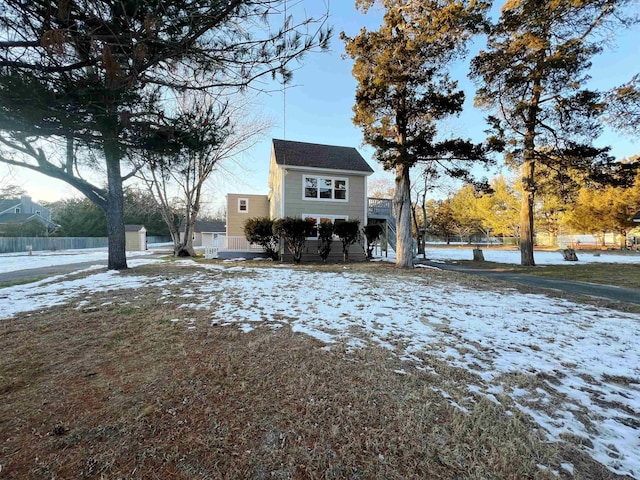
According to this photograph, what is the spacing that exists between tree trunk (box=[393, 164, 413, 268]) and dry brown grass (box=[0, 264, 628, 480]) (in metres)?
8.15

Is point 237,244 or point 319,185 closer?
point 319,185

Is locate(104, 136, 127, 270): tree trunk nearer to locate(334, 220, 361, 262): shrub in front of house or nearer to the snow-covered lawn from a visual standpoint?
the snow-covered lawn

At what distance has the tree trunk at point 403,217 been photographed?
34.8 ft

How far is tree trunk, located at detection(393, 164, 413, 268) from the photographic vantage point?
10.6 metres

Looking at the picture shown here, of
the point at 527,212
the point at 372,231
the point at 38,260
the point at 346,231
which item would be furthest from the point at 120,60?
the point at 38,260

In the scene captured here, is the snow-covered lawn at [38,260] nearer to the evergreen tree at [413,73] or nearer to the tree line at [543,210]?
the evergreen tree at [413,73]

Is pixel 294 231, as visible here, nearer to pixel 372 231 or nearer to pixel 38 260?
pixel 372 231

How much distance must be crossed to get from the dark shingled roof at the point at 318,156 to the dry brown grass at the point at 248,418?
1202 centimetres

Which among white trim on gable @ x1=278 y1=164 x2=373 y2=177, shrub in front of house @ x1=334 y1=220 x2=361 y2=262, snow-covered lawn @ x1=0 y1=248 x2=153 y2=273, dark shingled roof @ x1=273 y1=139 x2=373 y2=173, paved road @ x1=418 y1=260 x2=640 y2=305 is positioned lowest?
paved road @ x1=418 y1=260 x2=640 y2=305

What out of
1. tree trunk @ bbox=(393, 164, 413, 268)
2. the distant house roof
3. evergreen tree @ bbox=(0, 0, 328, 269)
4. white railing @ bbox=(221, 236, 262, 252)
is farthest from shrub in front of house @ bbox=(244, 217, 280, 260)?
the distant house roof

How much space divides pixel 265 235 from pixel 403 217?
6.06m

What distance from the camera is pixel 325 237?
502 inches

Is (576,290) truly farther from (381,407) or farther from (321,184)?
(321,184)

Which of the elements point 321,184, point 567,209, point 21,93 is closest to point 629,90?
point 321,184
